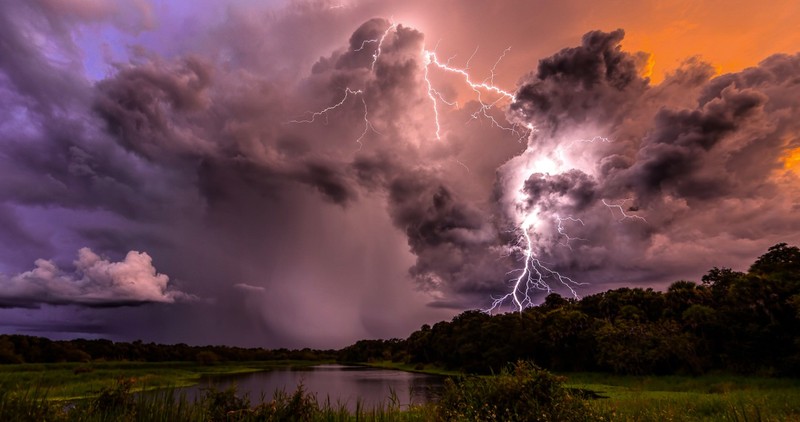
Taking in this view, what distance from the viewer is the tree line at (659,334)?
4594 centimetres

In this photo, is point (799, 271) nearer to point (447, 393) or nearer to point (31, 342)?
point (447, 393)

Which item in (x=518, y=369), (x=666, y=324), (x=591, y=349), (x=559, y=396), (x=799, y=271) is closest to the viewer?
(x=559, y=396)

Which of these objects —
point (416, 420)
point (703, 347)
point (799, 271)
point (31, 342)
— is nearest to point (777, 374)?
point (703, 347)

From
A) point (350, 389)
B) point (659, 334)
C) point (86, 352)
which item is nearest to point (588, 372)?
point (659, 334)

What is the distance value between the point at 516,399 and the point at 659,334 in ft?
173

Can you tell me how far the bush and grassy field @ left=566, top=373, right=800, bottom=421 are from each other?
1.28m

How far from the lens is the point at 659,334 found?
57281 millimetres

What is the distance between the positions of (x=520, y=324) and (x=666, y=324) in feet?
106

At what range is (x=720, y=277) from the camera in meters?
74.5

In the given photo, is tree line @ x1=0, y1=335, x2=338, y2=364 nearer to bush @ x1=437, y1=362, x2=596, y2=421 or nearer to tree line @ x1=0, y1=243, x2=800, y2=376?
tree line @ x1=0, y1=243, x2=800, y2=376

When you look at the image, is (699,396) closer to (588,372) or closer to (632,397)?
(632,397)

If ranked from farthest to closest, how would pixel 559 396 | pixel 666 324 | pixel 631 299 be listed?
pixel 631 299 → pixel 666 324 → pixel 559 396

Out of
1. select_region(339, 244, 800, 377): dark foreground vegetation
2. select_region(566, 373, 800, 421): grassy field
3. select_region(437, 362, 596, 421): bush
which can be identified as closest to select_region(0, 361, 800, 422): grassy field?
select_region(566, 373, 800, 421): grassy field

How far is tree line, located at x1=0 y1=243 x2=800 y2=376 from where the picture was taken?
45.9 m
